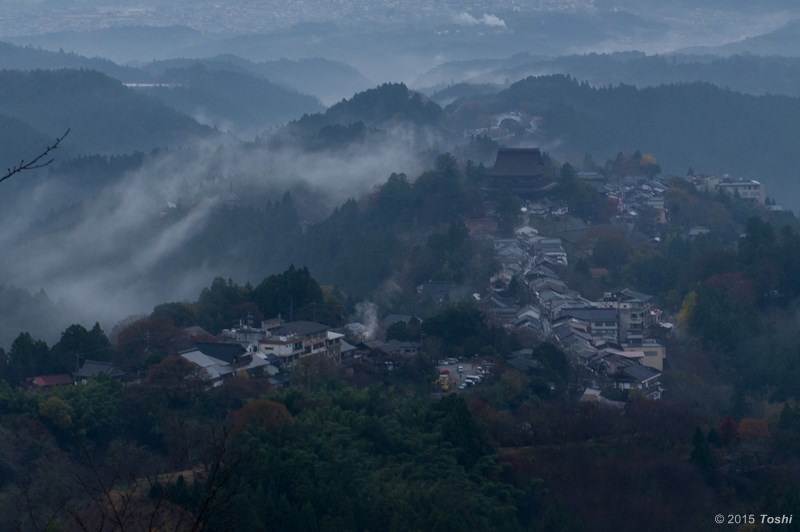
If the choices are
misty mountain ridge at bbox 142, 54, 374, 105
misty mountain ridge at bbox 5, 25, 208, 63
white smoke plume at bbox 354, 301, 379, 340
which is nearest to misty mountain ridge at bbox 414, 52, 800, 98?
misty mountain ridge at bbox 142, 54, 374, 105

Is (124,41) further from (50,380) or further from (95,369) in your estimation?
(50,380)

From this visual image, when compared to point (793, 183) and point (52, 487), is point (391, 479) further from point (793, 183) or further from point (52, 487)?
point (793, 183)

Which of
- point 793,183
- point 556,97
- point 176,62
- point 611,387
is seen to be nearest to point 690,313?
point 611,387

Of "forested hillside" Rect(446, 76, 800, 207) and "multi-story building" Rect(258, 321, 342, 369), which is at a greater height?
"multi-story building" Rect(258, 321, 342, 369)

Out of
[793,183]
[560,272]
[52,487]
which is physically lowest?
[793,183]

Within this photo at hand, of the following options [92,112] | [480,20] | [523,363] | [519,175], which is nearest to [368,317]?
[523,363]

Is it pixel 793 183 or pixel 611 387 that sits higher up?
pixel 611 387

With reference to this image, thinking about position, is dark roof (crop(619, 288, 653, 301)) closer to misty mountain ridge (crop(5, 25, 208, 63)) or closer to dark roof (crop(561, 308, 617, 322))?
dark roof (crop(561, 308, 617, 322))

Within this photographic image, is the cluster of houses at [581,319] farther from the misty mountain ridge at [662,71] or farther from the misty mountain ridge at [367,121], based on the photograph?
the misty mountain ridge at [662,71]
